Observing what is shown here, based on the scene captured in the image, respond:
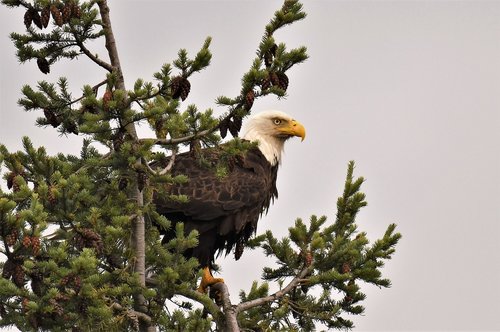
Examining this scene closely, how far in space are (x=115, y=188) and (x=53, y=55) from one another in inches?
40.1

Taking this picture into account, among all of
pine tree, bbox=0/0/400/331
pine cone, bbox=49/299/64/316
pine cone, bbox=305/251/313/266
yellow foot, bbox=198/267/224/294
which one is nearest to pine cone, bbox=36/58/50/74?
pine tree, bbox=0/0/400/331

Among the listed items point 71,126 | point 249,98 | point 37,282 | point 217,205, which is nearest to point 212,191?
point 217,205

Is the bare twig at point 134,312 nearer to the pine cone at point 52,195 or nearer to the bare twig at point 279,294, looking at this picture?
the pine cone at point 52,195

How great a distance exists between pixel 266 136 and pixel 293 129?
349 mm

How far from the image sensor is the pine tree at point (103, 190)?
19.7 feet

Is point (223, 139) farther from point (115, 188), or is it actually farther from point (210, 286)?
point (210, 286)

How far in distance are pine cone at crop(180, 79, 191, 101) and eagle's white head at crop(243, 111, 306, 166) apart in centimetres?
408

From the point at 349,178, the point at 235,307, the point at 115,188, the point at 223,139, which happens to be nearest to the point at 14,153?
the point at 115,188

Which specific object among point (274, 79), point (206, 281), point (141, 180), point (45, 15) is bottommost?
point (141, 180)

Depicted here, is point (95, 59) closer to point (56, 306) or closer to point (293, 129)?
point (56, 306)

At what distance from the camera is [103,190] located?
7.04m

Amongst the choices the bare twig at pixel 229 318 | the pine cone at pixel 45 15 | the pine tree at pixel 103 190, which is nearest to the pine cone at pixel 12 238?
the pine tree at pixel 103 190

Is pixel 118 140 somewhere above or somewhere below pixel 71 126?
below

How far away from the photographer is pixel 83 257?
5723 mm
